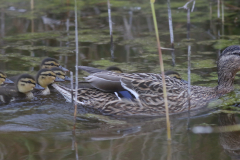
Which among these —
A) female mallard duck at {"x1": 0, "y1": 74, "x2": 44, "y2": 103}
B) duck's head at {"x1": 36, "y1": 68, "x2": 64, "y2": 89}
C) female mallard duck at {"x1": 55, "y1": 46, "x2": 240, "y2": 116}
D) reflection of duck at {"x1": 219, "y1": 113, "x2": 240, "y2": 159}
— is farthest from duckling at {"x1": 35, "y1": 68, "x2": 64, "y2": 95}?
reflection of duck at {"x1": 219, "y1": 113, "x2": 240, "y2": 159}

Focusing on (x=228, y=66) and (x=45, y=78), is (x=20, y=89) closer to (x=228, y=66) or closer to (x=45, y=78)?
(x=45, y=78)

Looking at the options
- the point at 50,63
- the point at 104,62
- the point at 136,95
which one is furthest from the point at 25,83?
the point at 104,62

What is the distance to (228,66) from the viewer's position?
14.0ft

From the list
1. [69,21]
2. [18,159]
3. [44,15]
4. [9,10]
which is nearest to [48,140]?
[18,159]

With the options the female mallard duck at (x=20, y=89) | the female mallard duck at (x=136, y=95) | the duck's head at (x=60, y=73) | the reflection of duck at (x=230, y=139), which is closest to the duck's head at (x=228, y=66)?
the female mallard duck at (x=136, y=95)

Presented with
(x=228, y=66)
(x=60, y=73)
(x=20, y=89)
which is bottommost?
(x=20, y=89)

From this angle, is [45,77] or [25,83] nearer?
[25,83]

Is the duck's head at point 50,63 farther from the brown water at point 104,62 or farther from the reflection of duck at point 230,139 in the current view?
the reflection of duck at point 230,139

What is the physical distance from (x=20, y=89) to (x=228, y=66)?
7.70 ft

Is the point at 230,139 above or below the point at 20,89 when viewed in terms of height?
below

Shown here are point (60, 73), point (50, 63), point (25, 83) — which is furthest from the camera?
point (50, 63)

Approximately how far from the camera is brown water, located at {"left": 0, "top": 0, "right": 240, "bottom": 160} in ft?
9.36

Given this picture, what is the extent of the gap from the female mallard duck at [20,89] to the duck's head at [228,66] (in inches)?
82.6

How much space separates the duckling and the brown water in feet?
0.46
